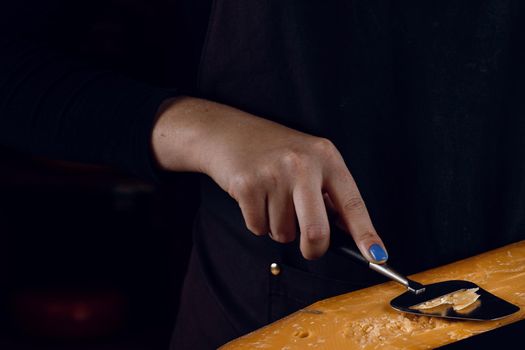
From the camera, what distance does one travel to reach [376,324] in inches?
26.8

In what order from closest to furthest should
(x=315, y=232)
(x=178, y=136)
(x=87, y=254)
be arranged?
(x=315, y=232) < (x=178, y=136) < (x=87, y=254)

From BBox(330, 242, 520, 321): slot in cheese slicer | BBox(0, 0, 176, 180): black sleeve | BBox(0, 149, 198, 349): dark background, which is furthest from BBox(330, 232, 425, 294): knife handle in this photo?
BBox(0, 149, 198, 349): dark background

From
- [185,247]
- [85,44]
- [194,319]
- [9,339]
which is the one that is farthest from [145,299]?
[194,319]

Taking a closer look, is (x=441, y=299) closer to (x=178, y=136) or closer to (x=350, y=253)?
(x=350, y=253)

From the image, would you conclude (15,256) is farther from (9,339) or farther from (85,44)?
(85,44)

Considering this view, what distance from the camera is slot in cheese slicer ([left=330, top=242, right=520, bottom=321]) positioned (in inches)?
26.1

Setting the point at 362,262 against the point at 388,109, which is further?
the point at 388,109

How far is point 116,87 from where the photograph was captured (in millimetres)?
776

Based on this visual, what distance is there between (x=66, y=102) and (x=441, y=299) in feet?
1.54

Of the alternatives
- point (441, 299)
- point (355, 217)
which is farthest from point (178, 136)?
point (441, 299)

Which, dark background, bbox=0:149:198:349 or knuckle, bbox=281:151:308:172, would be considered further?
dark background, bbox=0:149:198:349

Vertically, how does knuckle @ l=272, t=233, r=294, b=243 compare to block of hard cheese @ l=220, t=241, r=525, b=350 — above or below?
above

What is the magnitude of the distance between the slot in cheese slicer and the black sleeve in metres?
0.26

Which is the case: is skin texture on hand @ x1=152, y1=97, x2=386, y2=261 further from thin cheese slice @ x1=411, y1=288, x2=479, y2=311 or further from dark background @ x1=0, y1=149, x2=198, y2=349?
dark background @ x1=0, y1=149, x2=198, y2=349
